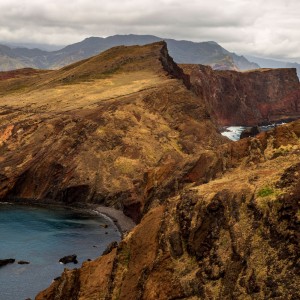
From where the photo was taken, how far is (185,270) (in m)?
34.6

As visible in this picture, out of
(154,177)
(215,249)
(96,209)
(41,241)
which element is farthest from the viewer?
(96,209)

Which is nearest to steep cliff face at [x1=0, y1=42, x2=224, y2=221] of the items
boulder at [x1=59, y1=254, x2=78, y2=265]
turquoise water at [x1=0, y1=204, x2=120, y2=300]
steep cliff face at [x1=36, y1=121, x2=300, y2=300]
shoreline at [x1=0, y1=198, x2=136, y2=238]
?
shoreline at [x1=0, y1=198, x2=136, y2=238]

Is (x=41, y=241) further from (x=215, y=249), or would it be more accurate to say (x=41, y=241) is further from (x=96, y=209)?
(x=215, y=249)

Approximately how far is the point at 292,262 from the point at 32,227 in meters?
64.0

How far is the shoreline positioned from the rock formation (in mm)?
1593

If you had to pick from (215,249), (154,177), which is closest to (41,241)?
(154,177)

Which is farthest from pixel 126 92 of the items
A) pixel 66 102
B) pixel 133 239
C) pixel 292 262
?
pixel 292 262

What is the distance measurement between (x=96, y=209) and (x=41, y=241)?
853 inches

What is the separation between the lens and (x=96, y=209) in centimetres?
9788

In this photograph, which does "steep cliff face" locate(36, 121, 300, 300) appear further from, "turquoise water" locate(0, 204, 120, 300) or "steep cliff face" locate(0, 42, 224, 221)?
"steep cliff face" locate(0, 42, 224, 221)

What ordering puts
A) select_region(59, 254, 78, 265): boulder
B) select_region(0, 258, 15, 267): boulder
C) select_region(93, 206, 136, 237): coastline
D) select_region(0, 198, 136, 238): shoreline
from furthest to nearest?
select_region(0, 198, 136, 238): shoreline < select_region(93, 206, 136, 237): coastline < select_region(59, 254, 78, 265): boulder < select_region(0, 258, 15, 267): boulder

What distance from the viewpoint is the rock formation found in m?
32.6

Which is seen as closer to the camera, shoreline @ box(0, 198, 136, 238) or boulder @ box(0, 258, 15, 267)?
boulder @ box(0, 258, 15, 267)

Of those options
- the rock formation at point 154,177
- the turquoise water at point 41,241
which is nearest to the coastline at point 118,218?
the turquoise water at point 41,241
